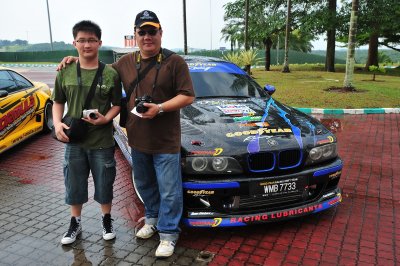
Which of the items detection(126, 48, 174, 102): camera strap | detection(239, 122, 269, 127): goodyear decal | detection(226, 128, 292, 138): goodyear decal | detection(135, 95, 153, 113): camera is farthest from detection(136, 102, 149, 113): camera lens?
detection(239, 122, 269, 127): goodyear decal

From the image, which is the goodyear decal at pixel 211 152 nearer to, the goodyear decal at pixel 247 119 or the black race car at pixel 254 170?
the black race car at pixel 254 170

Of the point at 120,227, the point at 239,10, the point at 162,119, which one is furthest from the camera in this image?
the point at 239,10

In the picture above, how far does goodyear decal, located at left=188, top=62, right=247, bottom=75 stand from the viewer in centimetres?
500

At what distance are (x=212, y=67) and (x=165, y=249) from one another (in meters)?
2.74

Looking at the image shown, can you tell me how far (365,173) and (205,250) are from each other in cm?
295

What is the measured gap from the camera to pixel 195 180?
321cm

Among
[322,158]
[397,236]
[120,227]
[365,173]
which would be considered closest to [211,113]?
[322,158]

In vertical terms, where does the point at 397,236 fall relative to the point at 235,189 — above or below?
below

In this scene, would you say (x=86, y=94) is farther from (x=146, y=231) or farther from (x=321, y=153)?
(x=321, y=153)

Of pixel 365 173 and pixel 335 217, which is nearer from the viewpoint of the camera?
pixel 335 217

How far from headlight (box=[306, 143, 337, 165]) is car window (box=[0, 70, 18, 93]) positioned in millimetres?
4857

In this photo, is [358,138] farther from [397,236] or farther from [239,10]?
[239,10]

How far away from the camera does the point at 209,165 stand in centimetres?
319

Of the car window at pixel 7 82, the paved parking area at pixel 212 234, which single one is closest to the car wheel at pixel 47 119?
the car window at pixel 7 82
